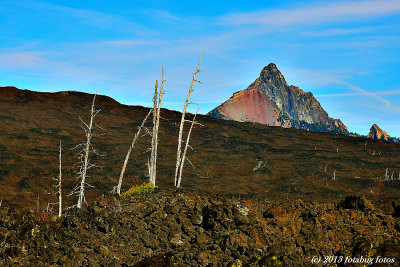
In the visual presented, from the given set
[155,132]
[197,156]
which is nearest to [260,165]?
[197,156]

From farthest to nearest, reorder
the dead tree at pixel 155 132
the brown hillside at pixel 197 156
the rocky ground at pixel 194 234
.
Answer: the brown hillside at pixel 197 156
the dead tree at pixel 155 132
the rocky ground at pixel 194 234

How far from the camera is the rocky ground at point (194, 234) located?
8.03 metres

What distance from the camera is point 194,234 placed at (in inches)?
368

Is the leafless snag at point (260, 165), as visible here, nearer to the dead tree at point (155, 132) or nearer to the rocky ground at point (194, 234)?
the dead tree at point (155, 132)

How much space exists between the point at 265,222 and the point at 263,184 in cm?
4623

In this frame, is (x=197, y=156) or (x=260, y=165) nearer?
(x=260, y=165)

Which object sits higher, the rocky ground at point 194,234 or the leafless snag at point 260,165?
the rocky ground at point 194,234

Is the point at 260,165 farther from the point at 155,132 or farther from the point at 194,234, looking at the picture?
the point at 194,234

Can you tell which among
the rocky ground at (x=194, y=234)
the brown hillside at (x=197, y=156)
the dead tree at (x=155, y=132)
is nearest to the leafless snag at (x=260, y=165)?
the brown hillside at (x=197, y=156)

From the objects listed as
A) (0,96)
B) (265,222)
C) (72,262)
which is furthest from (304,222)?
(0,96)

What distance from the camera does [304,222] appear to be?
33.4 feet

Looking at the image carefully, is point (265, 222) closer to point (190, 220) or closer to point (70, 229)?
point (190, 220)

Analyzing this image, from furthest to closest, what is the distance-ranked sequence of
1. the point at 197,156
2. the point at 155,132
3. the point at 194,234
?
the point at 197,156, the point at 155,132, the point at 194,234

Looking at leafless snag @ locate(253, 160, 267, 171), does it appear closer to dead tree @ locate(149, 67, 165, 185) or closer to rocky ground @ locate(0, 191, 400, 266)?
dead tree @ locate(149, 67, 165, 185)
